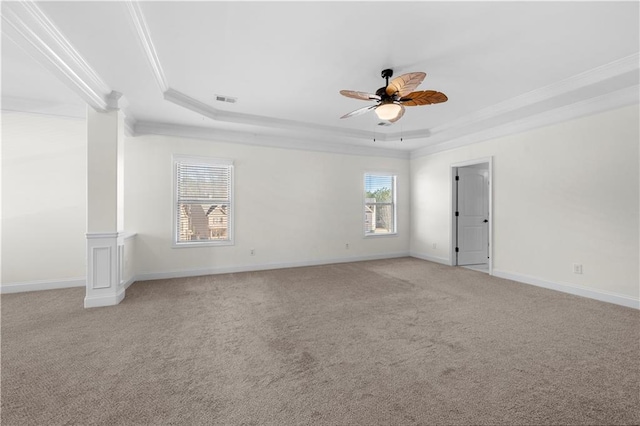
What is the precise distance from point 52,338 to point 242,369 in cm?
196

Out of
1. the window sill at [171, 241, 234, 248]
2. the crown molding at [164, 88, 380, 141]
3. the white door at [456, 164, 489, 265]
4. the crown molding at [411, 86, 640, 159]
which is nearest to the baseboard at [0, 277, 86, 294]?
the window sill at [171, 241, 234, 248]

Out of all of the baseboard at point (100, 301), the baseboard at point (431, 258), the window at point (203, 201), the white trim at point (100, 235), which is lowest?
the baseboard at point (100, 301)

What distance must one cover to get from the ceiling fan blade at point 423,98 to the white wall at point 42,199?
15.4ft

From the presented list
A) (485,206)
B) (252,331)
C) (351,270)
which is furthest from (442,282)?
(252,331)

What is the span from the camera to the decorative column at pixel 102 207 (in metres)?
3.54

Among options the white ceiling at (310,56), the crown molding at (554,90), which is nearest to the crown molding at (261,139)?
the white ceiling at (310,56)

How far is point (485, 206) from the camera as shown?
21.0 feet

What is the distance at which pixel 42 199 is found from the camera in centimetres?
421

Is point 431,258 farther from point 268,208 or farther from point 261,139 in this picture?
point 261,139

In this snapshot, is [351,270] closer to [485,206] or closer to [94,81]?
[485,206]

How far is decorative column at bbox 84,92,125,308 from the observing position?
354cm

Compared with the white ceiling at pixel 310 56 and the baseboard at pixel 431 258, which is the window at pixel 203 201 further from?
the baseboard at pixel 431 258

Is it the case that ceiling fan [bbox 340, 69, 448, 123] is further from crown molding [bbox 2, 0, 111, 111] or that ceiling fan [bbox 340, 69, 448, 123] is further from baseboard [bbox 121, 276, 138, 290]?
baseboard [bbox 121, 276, 138, 290]

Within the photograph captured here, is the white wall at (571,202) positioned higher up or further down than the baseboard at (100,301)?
higher up
